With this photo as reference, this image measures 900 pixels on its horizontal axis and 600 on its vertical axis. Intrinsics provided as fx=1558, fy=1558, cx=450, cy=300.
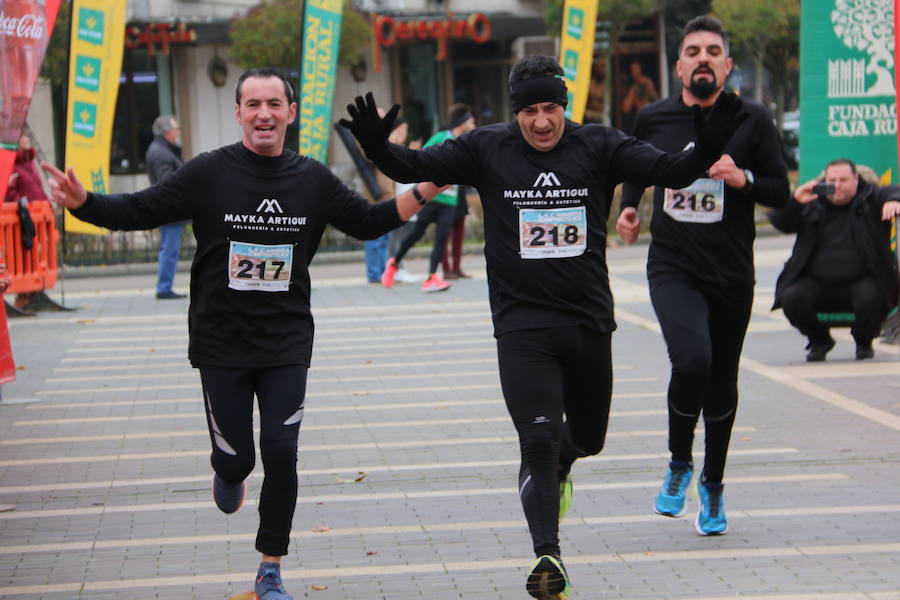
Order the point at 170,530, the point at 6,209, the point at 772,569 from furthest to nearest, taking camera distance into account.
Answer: the point at 6,209, the point at 170,530, the point at 772,569

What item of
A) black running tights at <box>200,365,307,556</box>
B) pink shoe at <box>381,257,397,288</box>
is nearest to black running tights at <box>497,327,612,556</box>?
black running tights at <box>200,365,307,556</box>

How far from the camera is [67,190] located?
211 inches

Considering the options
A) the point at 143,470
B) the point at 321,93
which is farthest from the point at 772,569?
A: the point at 321,93

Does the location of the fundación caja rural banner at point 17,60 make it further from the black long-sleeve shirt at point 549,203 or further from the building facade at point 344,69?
the building facade at point 344,69

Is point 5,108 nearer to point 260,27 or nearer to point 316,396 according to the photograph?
point 316,396

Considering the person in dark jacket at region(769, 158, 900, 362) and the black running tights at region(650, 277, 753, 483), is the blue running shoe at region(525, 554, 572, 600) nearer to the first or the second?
the black running tights at region(650, 277, 753, 483)

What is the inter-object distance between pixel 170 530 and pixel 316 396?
12.5 feet

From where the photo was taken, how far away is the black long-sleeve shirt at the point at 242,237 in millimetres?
5504

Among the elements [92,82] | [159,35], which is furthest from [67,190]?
[159,35]

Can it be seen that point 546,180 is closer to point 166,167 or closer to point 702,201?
point 702,201

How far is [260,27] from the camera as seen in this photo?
103 feet

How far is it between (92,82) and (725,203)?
1282cm

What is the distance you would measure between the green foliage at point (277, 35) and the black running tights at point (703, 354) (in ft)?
84.3

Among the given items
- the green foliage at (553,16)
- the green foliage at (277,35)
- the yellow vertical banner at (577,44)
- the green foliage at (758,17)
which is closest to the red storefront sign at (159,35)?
the green foliage at (277,35)
